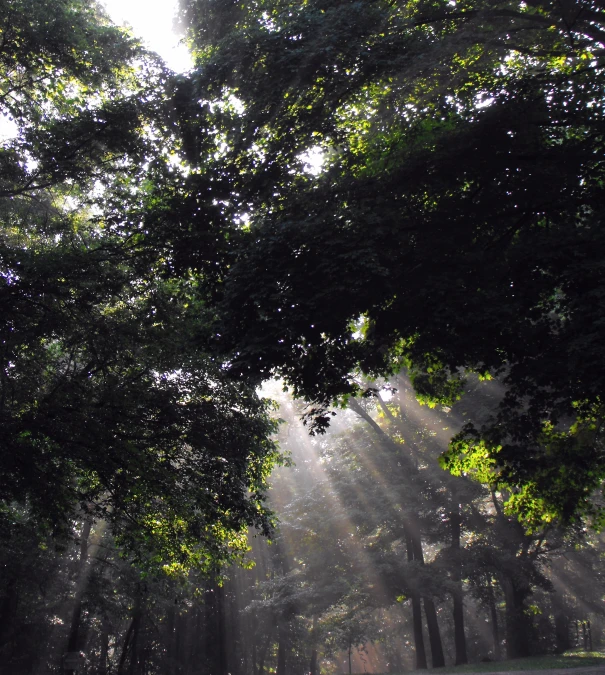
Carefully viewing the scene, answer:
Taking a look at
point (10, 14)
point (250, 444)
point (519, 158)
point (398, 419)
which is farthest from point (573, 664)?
point (10, 14)

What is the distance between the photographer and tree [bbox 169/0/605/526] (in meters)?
7.61

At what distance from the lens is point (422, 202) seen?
8.84 m

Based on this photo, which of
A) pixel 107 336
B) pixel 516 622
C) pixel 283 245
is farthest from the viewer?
pixel 516 622

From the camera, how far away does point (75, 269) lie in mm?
9469

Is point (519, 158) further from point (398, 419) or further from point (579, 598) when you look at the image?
point (579, 598)

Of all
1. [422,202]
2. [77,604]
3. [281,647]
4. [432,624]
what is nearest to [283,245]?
[422,202]

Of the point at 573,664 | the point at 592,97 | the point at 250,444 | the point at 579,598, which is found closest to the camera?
the point at 592,97

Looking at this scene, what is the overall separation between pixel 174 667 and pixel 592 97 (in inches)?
1179

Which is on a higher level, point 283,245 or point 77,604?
point 283,245

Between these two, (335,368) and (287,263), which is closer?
(287,263)

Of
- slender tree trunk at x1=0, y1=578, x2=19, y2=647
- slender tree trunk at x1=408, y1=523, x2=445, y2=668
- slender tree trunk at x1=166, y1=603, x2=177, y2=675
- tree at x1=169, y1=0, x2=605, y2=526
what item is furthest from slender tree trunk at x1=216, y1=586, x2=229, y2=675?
tree at x1=169, y1=0, x2=605, y2=526

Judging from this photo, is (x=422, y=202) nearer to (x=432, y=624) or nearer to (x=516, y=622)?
(x=432, y=624)

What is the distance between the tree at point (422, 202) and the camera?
7613 mm

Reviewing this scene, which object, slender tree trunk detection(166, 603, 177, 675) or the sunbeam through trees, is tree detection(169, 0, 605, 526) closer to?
the sunbeam through trees
